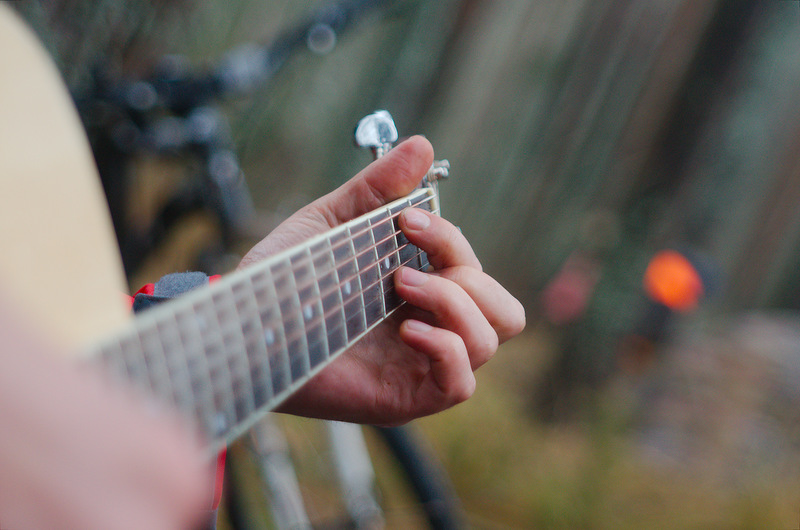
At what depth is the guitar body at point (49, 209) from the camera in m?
0.50

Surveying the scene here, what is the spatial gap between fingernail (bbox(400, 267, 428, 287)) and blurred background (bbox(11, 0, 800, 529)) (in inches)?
31.8

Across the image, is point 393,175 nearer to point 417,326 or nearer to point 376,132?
point 376,132

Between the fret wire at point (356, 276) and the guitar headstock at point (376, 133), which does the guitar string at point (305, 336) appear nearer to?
the fret wire at point (356, 276)

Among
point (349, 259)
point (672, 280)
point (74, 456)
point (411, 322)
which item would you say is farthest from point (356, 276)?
point (672, 280)

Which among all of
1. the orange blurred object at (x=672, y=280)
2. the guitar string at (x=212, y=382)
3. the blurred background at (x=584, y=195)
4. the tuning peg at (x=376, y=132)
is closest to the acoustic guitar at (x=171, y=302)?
the guitar string at (x=212, y=382)

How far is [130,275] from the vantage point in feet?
4.57

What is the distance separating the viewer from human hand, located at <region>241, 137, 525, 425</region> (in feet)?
2.31

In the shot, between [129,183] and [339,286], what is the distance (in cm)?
98

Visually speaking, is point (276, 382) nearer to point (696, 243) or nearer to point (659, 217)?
point (659, 217)

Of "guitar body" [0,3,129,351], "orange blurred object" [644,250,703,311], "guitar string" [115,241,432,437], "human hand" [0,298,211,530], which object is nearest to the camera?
"human hand" [0,298,211,530]

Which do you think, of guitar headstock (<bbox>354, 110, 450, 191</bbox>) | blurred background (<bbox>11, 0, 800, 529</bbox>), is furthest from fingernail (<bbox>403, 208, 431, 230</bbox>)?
blurred background (<bbox>11, 0, 800, 529</bbox>)

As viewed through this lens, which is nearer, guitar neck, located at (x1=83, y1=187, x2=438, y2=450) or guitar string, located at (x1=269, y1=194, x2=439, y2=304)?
guitar neck, located at (x1=83, y1=187, x2=438, y2=450)

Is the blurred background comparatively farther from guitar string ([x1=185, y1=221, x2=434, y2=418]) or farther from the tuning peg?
guitar string ([x1=185, y1=221, x2=434, y2=418])

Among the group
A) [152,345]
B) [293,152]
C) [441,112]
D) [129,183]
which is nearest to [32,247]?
[152,345]
